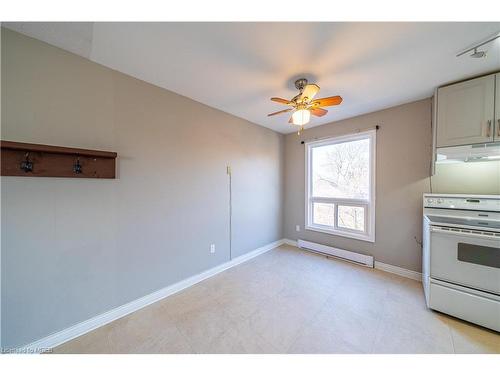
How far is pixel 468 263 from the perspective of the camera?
1653 mm

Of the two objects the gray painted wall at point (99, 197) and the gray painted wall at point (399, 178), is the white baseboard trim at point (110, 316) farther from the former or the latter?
the gray painted wall at point (399, 178)

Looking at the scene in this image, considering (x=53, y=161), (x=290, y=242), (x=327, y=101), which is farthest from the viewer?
(x=290, y=242)

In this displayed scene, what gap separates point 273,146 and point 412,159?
2200 millimetres

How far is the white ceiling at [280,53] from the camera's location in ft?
4.18

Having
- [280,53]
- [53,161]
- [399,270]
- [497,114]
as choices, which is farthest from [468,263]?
[53,161]

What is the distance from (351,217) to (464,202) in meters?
1.33

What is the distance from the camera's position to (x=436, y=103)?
205cm

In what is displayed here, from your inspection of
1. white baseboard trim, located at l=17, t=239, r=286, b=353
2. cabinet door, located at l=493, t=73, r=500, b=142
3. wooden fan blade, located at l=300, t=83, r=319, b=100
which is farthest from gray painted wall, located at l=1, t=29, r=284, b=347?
cabinet door, located at l=493, t=73, r=500, b=142

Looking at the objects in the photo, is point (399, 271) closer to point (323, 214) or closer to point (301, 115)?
point (323, 214)

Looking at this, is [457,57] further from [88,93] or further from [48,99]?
[48,99]

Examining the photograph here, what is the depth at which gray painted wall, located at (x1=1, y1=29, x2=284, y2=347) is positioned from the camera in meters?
1.34

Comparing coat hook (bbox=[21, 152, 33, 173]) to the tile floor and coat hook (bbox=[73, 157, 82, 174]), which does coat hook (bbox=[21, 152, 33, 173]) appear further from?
the tile floor

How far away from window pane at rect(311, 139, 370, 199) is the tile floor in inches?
55.1

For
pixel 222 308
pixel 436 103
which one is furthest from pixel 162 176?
pixel 436 103
